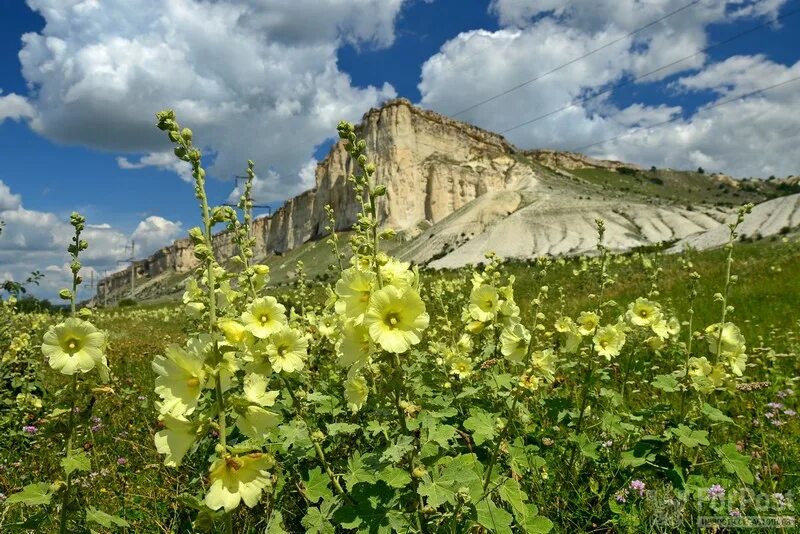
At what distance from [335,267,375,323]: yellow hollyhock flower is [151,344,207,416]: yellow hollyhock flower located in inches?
28.1

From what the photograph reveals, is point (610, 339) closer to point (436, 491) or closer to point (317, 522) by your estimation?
point (436, 491)

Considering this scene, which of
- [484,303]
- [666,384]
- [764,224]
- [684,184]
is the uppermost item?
[684,184]

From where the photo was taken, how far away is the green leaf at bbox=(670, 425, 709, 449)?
2697 millimetres

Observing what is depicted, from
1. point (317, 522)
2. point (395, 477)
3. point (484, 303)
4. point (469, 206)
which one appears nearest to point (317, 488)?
point (317, 522)

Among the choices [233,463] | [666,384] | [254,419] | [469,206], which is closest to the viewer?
[233,463]

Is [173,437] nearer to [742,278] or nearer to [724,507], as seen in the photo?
[724,507]

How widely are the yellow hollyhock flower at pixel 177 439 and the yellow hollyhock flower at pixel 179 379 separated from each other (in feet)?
0.16

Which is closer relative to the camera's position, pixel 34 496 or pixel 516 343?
pixel 34 496

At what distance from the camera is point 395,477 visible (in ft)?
6.75

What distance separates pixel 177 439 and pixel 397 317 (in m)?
1.03

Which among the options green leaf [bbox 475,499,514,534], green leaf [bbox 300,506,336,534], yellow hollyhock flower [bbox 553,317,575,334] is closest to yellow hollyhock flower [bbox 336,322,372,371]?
green leaf [bbox 300,506,336,534]

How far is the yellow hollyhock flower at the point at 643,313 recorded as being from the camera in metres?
3.97

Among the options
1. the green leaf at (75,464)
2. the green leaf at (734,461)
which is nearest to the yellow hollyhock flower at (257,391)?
the green leaf at (75,464)

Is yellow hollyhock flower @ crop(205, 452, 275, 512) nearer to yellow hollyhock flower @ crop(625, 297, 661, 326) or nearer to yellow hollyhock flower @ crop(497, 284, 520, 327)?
yellow hollyhock flower @ crop(497, 284, 520, 327)
